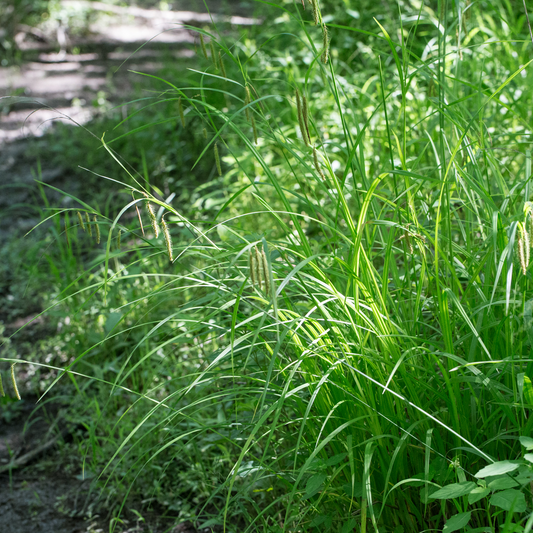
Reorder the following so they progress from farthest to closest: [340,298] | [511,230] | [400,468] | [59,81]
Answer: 1. [59,81]
2. [400,468]
3. [340,298]
4. [511,230]

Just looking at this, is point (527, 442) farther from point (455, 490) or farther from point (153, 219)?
point (153, 219)

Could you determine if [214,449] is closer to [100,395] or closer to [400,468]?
[100,395]

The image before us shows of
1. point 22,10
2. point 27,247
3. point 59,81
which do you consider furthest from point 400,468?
point 22,10

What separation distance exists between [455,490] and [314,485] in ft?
0.96

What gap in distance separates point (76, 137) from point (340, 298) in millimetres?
4452

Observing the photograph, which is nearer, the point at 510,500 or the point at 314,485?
the point at 510,500

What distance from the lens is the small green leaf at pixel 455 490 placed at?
0.99 meters

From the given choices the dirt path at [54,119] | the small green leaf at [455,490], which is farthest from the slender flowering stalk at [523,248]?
the dirt path at [54,119]

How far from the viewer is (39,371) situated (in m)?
2.68

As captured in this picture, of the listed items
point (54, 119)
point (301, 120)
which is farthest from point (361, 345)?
point (54, 119)

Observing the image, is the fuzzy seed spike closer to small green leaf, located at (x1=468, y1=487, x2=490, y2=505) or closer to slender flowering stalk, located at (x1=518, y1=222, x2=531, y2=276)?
slender flowering stalk, located at (x1=518, y1=222, x2=531, y2=276)

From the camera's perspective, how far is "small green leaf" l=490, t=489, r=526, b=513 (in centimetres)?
94

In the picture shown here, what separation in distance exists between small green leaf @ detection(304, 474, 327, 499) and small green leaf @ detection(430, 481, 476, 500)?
257 mm

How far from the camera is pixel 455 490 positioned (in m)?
1.00
